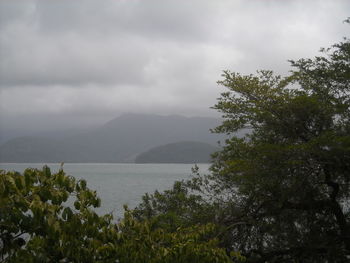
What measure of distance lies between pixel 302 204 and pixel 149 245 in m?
9.42

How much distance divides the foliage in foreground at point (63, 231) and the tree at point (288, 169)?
6950 mm

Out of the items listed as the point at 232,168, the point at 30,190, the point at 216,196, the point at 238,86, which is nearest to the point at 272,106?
the point at 238,86

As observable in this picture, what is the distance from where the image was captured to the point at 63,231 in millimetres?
4973

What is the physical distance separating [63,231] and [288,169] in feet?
29.9

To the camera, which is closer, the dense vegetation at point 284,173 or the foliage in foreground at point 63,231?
the foliage in foreground at point 63,231

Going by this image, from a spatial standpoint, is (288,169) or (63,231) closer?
(63,231)

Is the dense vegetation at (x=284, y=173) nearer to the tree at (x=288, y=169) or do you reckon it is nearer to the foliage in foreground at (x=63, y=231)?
the tree at (x=288, y=169)

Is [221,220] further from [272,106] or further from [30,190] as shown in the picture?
[30,190]

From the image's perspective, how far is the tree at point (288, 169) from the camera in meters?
12.5

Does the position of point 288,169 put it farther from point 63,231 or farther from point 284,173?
point 63,231

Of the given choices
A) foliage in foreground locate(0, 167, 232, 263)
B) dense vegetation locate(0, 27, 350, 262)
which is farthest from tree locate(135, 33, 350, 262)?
foliage in foreground locate(0, 167, 232, 263)

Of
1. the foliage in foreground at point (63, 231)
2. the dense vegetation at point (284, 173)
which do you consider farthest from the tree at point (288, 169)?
the foliage in foreground at point (63, 231)

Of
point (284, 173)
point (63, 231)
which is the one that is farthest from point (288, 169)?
point (63, 231)

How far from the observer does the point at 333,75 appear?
14.4 metres
